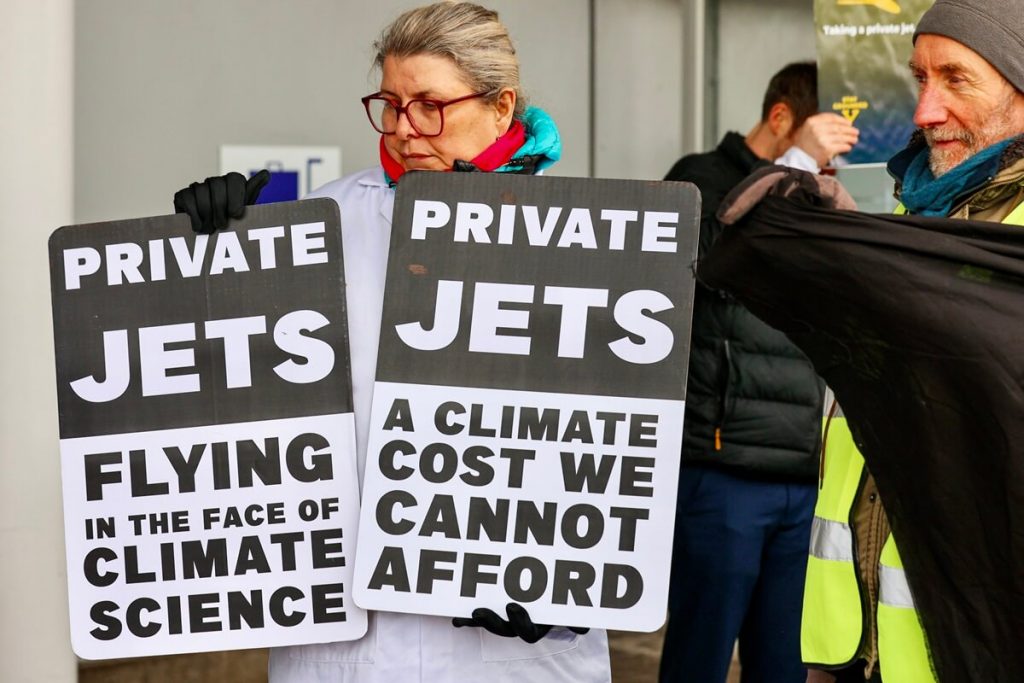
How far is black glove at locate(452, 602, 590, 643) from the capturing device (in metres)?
2.38

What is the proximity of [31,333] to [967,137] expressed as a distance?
270cm

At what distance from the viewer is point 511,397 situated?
2467mm

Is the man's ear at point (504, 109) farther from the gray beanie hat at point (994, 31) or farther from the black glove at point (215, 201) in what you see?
the gray beanie hat at point (994, 31)

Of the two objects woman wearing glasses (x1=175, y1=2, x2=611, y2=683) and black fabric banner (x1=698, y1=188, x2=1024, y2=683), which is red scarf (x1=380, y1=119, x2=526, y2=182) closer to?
woman wearing glasses (x1=175, y1=2, x2=611, y2=683)

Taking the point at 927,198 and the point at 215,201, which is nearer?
the point at 927,198

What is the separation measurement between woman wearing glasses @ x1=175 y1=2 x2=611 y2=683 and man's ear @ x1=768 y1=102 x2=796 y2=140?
6.61ft

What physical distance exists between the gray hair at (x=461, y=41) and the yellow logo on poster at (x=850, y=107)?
76.5 inches

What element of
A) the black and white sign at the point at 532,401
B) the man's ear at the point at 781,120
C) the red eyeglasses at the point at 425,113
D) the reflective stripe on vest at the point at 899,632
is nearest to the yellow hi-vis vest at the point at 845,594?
the reflective stripe on vest at the point at 899,632

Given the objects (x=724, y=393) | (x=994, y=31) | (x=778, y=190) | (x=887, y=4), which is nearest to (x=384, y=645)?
(x=778, y=190)

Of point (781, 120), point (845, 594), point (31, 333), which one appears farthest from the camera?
point (781, 120)

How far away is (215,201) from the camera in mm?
2545

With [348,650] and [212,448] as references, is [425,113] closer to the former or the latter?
[212,448]

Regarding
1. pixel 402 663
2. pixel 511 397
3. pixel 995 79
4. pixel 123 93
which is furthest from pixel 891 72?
pixel 123 93

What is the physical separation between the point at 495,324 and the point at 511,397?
0.13 m
